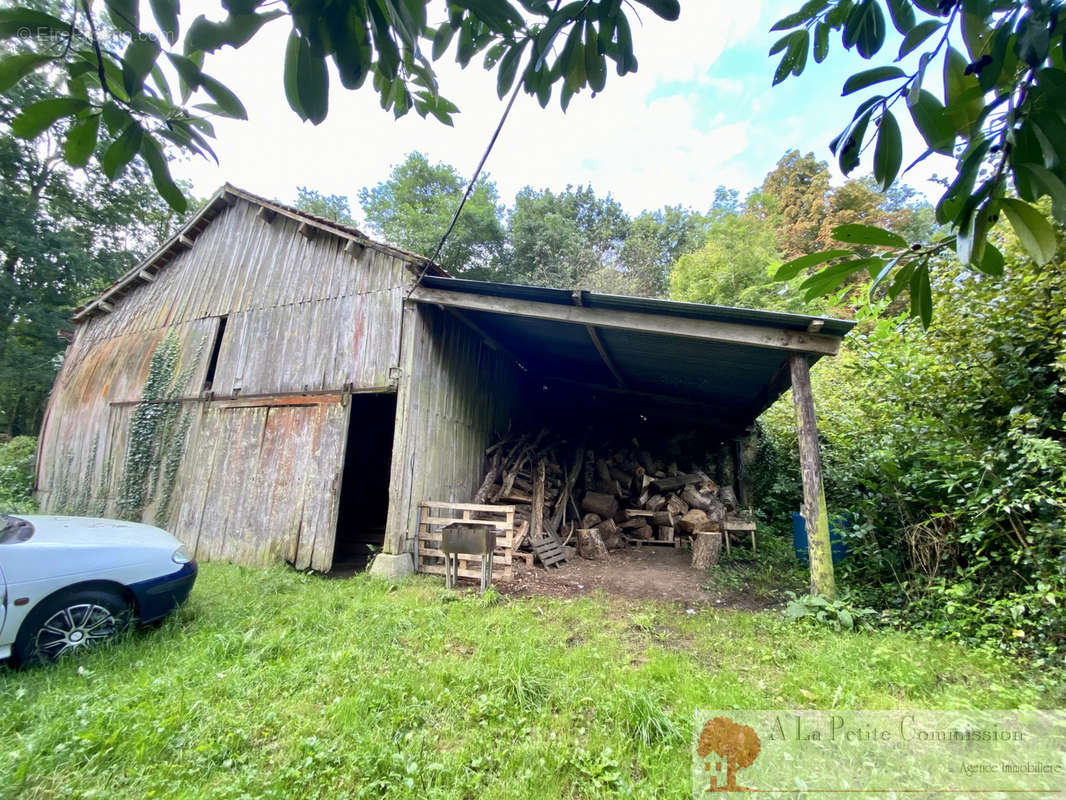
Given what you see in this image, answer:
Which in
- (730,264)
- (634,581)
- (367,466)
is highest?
(730,264)

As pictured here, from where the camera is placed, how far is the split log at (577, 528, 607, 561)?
6934 mm

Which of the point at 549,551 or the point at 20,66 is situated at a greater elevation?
the point at 20,66

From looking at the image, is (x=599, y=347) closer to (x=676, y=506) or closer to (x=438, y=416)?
(x=438, y=416)

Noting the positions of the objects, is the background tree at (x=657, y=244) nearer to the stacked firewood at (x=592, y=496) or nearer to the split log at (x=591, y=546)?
the stacked firewood at (x=592, y=496)

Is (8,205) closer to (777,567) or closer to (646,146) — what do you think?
(646,146)

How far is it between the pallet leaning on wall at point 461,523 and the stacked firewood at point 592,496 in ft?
3.77

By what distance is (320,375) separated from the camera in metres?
6.28

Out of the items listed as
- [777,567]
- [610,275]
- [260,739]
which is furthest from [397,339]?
[610,275]

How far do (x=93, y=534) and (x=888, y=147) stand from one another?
5.47 m

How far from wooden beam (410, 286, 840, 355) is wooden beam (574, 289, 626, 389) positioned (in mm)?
206

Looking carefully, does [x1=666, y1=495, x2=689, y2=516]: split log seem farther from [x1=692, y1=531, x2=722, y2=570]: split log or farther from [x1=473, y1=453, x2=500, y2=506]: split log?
[x1=473, y1=453, x2=500, y2=506]: split log

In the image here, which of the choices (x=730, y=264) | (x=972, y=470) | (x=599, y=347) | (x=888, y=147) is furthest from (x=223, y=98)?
(x=730, y=264)

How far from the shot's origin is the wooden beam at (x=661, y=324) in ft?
14.2

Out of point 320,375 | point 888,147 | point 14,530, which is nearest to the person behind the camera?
point 888,147
